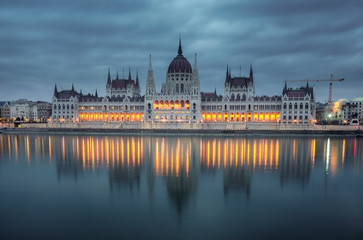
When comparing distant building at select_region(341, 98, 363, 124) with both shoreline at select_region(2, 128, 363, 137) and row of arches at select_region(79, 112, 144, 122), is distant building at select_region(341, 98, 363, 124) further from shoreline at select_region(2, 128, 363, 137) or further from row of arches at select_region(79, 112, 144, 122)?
row of arches at select_region(79, 112, 144, 122)

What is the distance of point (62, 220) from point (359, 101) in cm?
11955

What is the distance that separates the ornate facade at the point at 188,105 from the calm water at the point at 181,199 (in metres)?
54.0

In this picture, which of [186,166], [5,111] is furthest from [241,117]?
[5,111]

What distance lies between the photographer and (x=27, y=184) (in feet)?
60.4

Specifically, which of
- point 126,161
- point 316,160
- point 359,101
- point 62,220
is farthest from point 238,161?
point 359,101

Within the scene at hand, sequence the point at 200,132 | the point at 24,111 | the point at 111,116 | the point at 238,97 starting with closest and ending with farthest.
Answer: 1. the point at 200,132
2. the point at 238,97
3. the point at 111,116
4. the point at 24,111

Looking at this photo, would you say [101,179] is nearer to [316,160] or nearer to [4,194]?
[4,194]

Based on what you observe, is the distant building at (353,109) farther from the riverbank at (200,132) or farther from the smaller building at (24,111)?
the smaller building at (24,111)

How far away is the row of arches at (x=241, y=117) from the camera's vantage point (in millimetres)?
80125

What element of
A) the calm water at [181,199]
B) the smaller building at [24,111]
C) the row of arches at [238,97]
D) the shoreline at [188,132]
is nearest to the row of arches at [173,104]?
the row of arches at [238,97]

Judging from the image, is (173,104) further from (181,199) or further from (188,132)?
(181,199)

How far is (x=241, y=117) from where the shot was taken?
267ft

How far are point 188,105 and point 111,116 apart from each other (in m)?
28.2

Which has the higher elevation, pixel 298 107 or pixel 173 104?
pixel 173 104
